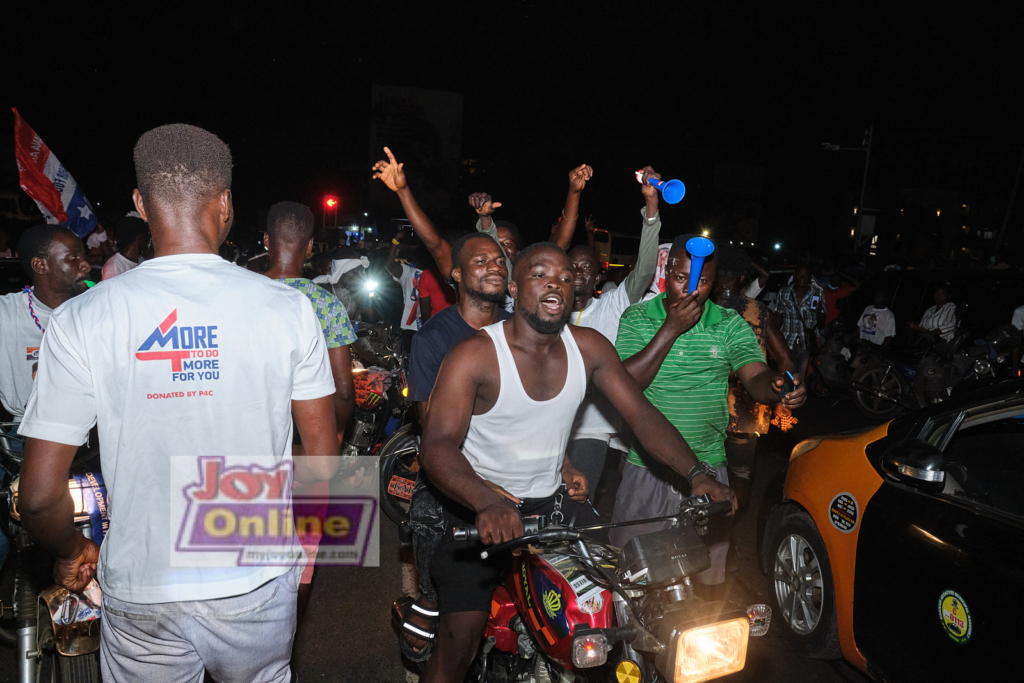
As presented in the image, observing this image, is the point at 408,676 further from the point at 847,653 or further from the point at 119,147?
the point at 119,147

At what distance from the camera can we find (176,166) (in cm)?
194

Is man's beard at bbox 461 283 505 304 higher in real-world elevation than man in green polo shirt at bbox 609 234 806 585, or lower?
higher

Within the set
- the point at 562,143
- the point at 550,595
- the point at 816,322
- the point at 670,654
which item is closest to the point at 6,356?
the point at 550,595

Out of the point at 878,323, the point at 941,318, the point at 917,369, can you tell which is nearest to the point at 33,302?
the point at 917,369

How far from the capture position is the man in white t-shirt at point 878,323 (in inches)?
412

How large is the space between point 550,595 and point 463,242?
2413 mm

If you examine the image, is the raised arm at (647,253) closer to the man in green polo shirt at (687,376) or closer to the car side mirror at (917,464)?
the man in green polo shirt at (687,376)

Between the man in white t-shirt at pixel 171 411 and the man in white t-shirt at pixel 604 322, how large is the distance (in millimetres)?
2420

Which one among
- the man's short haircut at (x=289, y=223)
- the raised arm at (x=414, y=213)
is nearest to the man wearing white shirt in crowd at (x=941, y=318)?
the raised arm at (x=414, y=213)

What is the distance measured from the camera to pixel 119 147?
38.9m

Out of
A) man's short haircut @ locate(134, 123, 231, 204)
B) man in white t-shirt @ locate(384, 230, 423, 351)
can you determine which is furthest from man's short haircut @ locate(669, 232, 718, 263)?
man in white t-shirt @ locate(384, 230, 423, 351)

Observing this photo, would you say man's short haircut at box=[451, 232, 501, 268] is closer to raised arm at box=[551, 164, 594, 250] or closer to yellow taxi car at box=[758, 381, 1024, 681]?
raised arm at box=[551, 164, 594, 250]

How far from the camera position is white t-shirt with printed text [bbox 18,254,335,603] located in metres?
1.80

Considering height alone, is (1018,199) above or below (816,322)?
above
